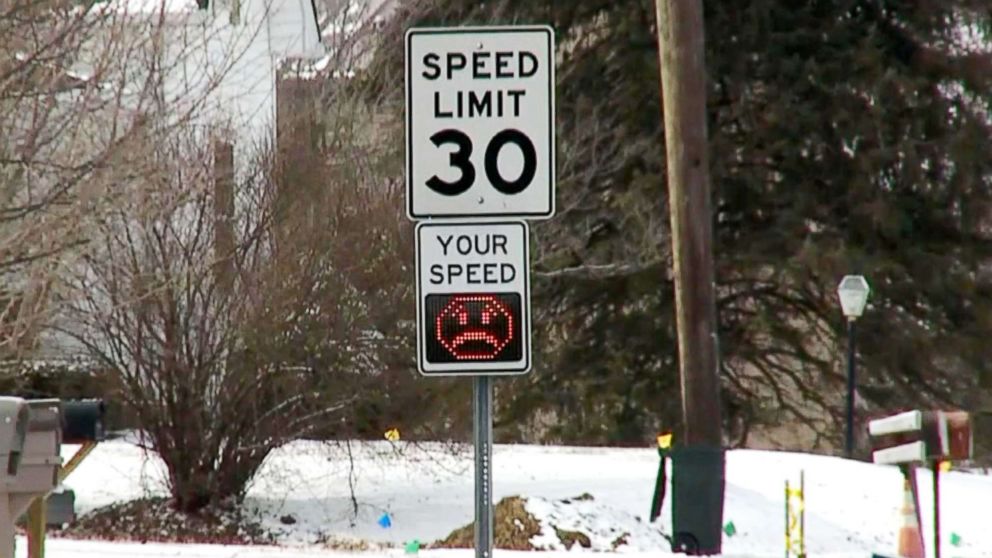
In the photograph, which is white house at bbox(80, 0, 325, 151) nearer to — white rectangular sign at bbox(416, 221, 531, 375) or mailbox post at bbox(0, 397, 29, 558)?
mailbox post at bbox(0, 397, 29, 558)

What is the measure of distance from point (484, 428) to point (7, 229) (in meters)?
5.09

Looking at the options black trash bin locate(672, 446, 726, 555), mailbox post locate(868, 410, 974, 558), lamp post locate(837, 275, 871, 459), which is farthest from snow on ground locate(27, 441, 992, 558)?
mailbox post locate(868, 410, 974, 558)

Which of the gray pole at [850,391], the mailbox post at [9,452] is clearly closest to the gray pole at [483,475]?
the mailbox post at [9,452]

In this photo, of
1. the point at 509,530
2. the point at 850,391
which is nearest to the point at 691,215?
the point at 509,530

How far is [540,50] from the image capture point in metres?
6.68

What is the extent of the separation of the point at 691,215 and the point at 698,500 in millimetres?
2503

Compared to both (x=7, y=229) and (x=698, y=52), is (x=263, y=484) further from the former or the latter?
(x=7, y=229)

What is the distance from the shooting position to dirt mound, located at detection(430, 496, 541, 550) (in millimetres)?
16219

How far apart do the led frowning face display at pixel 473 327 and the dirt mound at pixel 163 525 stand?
37.2 ft

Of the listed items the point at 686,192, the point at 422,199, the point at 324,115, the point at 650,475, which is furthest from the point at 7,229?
the point at 650,475

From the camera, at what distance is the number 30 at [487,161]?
6656 millimetres

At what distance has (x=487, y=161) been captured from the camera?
6672mm

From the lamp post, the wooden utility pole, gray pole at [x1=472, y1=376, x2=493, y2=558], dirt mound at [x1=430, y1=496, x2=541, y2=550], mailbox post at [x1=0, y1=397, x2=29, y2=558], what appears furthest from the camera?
the lamp post

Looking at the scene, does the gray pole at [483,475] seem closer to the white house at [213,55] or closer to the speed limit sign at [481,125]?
the speed limit sign at [481,125]
